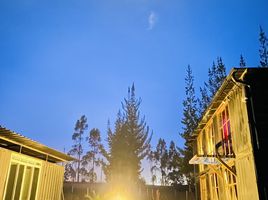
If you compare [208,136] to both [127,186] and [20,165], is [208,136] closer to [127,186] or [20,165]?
[20,165]

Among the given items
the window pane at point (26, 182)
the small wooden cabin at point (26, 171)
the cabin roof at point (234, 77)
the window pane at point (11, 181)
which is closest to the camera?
the cabin roof at point (234, 77)

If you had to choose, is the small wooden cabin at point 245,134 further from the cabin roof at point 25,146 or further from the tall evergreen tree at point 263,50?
the tall evergreen tree at point 263,50

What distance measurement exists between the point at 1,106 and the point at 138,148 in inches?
7353

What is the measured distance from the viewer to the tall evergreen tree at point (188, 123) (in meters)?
27.5

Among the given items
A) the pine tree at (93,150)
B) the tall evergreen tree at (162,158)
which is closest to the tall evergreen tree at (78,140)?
the pine tree at (93,150)

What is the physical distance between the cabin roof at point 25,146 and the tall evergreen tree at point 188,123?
53.6 ft

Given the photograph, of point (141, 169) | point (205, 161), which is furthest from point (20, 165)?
point (141, 169)

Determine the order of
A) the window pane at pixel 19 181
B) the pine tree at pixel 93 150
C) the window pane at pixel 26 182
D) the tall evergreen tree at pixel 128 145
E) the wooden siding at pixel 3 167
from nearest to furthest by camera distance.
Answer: the wooden siding at pixel 3 167 → the window pane at pixel 19 181 → the window pane at pixel 26 182 → the tall evergreen tree at pixel 128 145 → the pine tree at pixel 93 150

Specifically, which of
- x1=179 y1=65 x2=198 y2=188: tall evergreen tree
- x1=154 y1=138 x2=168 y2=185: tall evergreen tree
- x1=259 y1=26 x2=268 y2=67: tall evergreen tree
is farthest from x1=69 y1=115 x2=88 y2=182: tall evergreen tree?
x1=259 y1=26 x2=268 y2=67: tall evergreen tree

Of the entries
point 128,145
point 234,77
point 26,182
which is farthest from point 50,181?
point 128,145

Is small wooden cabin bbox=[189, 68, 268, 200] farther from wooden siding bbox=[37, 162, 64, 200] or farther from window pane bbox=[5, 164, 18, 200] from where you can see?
window pane bbox=[5, 164, 18, 200]

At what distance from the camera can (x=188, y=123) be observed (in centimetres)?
3038

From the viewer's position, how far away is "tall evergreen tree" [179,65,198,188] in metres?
27.5

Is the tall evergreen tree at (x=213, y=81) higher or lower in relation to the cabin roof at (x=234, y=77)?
higher
